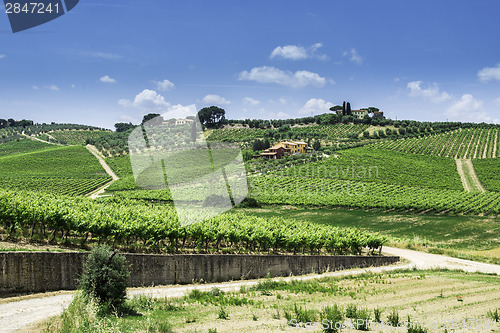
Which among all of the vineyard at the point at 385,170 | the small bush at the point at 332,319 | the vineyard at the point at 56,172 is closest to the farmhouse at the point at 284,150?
the vineyard at the point at 385,170

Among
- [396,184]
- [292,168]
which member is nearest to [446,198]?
[396,184]

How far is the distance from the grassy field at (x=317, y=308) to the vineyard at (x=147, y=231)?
616 cm

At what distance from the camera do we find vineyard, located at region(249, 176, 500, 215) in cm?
5931

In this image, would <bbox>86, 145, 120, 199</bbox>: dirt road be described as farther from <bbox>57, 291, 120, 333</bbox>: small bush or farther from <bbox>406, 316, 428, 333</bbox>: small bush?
<bbox>406, 316, 428, 333</bbox>: small bush

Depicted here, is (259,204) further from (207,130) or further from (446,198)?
(207,130)

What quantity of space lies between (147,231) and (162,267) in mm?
3905

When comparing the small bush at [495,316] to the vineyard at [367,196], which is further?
the vineyard at [367,196]

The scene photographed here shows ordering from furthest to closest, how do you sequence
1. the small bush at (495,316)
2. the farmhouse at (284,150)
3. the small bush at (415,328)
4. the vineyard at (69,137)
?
1. the vineyard at (69,137)
2. the farmhouse at (284,150)
3. the small bush at (495,316)
4. the small bush at (415,328)

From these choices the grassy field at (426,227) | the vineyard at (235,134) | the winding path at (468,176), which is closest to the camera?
the grassy field at (426,227)

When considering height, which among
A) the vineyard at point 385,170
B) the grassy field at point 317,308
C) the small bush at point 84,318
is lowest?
the grassy field at point 317,308

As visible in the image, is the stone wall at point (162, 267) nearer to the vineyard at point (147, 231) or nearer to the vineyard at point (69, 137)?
the vineyard at point (147, 231)

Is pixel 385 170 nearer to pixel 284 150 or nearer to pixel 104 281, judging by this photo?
pixel 284 150

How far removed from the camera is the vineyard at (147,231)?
63.9 feet

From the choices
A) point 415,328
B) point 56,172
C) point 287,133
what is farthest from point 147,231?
point 287,133
